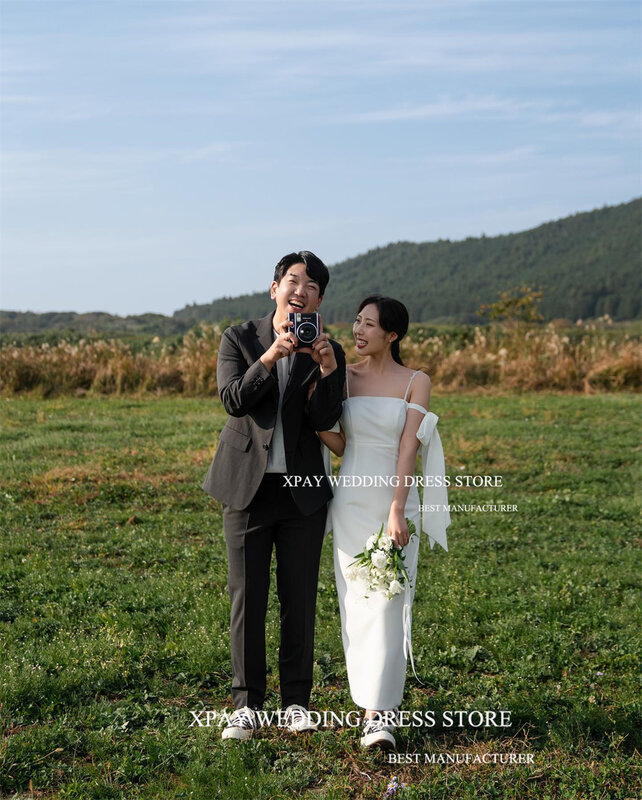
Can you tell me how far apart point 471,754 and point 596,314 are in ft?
363

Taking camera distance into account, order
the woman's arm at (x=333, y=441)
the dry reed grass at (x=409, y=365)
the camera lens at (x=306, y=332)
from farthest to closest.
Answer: the dry reed grass at (x=409, y=365)
the woman's arm at (x=333, y=441)
the camera lens at (x=306, y=332)

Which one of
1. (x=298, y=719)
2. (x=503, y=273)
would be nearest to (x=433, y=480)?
(x=298, y=719)

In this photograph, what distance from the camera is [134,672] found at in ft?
15.8

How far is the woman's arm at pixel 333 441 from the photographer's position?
4152 mm

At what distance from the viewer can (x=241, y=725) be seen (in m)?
4.07

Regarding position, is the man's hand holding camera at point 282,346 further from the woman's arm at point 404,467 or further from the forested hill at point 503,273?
the forested hill at point 503,273

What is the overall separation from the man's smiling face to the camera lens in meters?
0.17

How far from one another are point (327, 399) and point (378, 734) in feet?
5.50

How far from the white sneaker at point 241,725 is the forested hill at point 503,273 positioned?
9125cm

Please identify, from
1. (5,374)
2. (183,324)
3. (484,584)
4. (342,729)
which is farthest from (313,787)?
(183,324)

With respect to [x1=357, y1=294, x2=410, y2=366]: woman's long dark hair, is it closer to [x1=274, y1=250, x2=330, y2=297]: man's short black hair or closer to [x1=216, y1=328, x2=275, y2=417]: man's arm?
[x1=274, y1=250, x2=330, y2=297]: man's short black hair

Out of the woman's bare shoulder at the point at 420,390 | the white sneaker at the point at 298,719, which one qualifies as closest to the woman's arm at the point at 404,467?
the woman's bare shoulder at the point at 420,390

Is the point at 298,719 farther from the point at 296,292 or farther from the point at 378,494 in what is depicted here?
the point at 296,292

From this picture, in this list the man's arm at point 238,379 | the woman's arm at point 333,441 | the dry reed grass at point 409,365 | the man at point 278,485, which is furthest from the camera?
the dry reed grass at point 409,365
